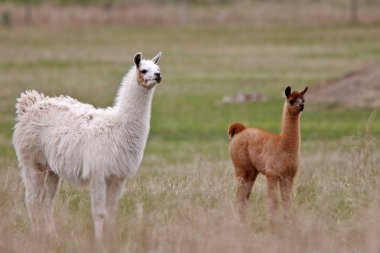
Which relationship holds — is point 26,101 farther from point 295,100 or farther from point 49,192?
point 295,100

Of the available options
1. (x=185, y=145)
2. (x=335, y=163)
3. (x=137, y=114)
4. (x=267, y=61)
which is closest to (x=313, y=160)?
(x=335, y=163)

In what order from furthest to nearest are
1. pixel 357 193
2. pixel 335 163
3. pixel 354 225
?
1. pixel 335 163
2. pixel 357 193
3. pixel 354 225

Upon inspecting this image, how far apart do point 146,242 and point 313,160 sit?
33.2 ft

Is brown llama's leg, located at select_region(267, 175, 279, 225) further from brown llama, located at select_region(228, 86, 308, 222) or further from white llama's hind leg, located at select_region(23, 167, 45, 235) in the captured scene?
white llama's hind leg, located at select_region(23, 167, 45, 235)

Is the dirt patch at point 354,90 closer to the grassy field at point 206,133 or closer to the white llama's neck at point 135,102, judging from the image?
the grassy field at point 206,133

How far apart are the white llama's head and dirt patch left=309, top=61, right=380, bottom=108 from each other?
58.5 feet

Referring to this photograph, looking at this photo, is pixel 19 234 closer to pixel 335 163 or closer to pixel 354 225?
pixel 354 225

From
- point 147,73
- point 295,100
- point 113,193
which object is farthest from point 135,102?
point 295,100

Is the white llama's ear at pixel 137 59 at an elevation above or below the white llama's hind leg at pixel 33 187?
above

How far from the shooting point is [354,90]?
28031mm

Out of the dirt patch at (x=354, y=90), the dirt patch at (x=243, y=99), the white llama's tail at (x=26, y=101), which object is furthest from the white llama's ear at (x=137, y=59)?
the dirt patch at (x=243, y=99)

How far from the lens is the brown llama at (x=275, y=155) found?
8.86 metres

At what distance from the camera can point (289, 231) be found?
7938mm

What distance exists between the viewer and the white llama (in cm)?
912
